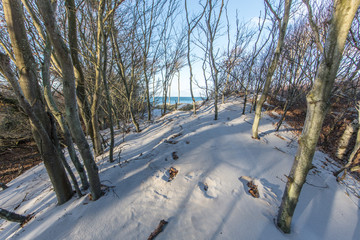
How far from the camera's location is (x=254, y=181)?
239cm

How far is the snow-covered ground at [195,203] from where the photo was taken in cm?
171

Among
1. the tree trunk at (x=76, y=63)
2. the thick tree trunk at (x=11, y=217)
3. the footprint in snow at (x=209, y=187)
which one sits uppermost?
the tree trunk at (x=76, y=63)

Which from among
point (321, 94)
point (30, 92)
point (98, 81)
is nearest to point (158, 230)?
point (321, 94)

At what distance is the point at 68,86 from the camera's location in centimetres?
172

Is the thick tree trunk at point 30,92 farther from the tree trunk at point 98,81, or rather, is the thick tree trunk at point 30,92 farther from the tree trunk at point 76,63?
the tree trunk at point 98,81

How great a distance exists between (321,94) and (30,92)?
3.71 meters

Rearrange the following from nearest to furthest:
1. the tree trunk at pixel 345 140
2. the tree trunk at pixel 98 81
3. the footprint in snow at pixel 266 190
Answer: the footprint in snow at pixel 266 190 → the tree trunk at pixel 98 81 → the tree trunk at pixel 345 140

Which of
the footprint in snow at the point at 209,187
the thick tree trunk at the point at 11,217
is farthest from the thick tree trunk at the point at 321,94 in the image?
the thick tree trunk at the point at 11,217

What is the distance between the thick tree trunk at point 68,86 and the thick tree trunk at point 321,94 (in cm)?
275

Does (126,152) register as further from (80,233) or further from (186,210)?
(186,210)

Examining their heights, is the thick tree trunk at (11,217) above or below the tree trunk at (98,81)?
below

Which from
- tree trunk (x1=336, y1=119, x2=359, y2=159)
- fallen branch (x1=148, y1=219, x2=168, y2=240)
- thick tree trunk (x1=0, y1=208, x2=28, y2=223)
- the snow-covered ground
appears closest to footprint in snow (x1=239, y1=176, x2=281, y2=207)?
the snow-covered ground

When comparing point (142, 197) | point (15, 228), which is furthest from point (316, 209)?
point (15, 228)

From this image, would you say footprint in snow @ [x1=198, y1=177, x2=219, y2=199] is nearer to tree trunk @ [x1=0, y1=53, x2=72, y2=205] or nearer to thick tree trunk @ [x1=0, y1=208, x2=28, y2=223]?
tree trunk @ [x1=0, y1=53, x2=72, y2=205]
